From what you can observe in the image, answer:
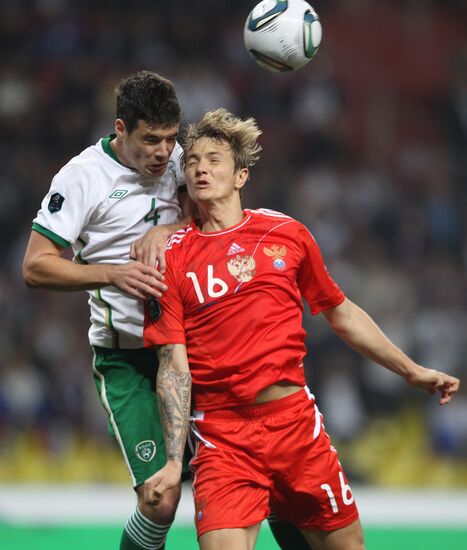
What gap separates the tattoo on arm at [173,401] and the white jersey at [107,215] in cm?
40

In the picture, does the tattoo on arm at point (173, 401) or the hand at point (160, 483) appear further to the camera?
the tattoo on arm at point (173, 401)

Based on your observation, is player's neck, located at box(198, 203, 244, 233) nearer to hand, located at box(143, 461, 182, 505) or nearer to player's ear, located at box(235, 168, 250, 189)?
player's ear, located at box(235, 168, 250, 189)

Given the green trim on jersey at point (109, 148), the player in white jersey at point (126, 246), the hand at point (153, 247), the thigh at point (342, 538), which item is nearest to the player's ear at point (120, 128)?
the player in white jersey at point (126, 246)

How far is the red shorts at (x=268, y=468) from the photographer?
386cm

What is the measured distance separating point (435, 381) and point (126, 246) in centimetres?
136

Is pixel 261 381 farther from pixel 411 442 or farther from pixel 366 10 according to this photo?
pixel 366 10

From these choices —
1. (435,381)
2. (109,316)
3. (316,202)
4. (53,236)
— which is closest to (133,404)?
(109,316)

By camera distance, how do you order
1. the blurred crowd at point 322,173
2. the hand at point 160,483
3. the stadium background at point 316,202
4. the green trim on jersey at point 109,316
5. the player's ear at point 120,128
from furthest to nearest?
the blurred crowd at point 322,173 < the stadium background at point 316,202 < the green trim on jersey at point 109,316 < the player's ear at point 120,128 < the hand at point 160,483

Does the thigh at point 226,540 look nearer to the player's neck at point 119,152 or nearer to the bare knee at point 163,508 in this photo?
the bare knee at point 163,508

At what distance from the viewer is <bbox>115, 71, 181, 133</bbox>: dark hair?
4.16 m

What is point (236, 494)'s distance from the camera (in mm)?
3844

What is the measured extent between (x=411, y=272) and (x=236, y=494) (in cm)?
605

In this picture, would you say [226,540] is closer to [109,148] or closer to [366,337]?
[366,337]

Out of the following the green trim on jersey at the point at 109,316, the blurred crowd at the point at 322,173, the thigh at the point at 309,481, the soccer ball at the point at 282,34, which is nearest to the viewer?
the thigh at the point at 309,481
